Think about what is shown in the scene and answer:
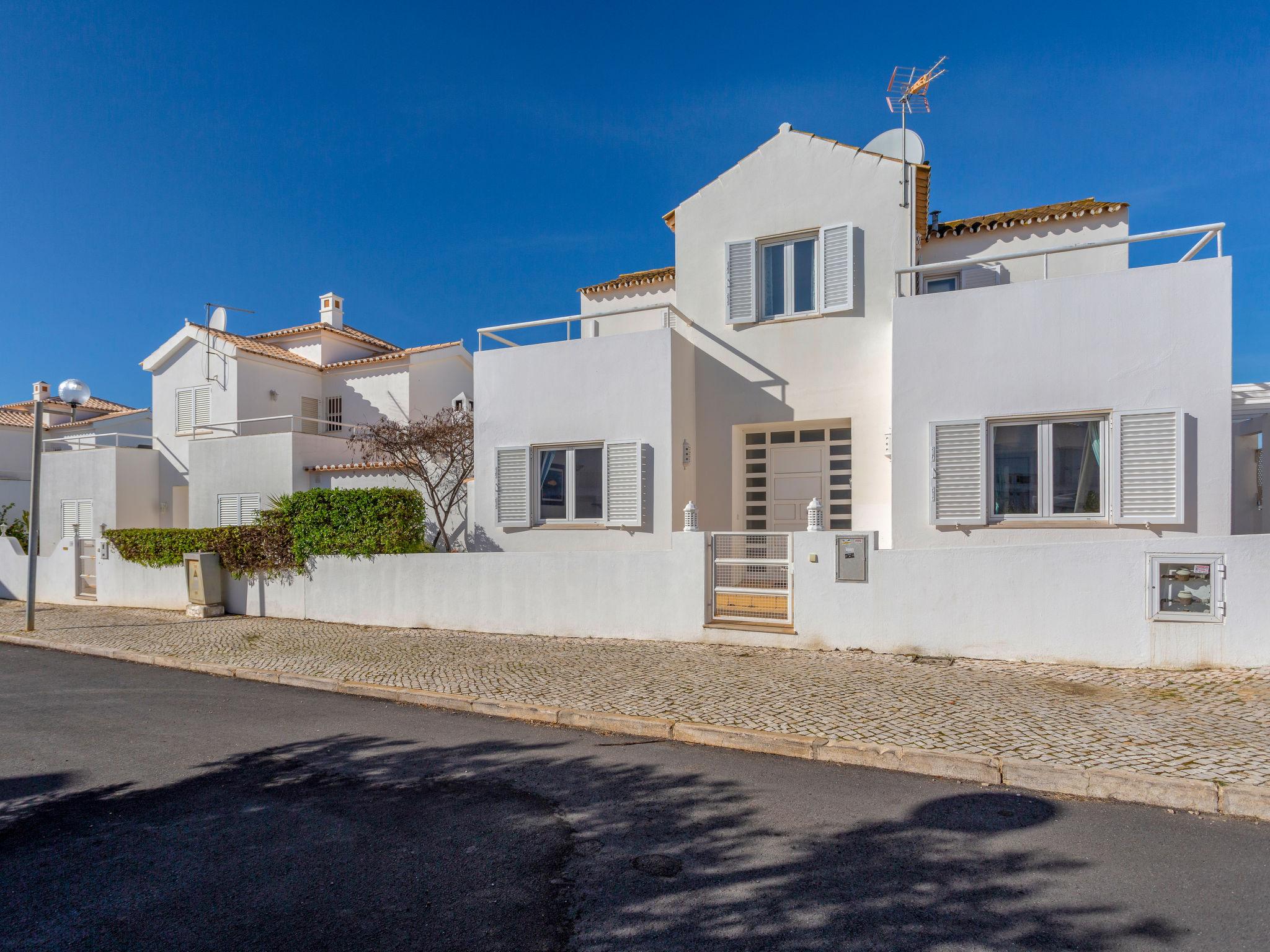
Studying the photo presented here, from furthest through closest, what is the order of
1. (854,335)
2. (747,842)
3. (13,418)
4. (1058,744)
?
(13,418)
(854,335)
(1058,744)
(747,842)

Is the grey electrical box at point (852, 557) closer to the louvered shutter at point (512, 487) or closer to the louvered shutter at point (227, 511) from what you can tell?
the louvered shutter at point (512, 487)

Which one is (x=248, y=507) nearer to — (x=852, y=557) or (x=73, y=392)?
(x=73, y=392)

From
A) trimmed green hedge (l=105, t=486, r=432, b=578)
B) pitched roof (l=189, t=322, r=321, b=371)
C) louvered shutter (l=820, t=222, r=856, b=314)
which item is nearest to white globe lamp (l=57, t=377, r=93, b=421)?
trimmed green hedge (l=105, t=486, r=432, b=578)

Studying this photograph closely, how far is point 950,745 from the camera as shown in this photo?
559 centimetres

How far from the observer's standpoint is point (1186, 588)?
7883 mm

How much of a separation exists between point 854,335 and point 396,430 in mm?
8715

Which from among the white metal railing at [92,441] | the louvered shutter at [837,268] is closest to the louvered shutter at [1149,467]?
the louvered shutter at [837,268]

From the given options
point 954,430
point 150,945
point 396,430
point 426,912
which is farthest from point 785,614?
point 396,430

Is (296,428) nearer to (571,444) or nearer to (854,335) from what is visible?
(571,444)

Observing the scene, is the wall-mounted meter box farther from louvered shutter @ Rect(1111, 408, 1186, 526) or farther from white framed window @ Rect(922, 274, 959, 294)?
white framed window @ Rect(922, 274, 959, 294)

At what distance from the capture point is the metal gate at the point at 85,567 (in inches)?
660

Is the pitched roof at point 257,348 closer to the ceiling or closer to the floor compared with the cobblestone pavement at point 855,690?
closer to the ceiling

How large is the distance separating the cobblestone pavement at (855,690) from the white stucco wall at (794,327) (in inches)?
142

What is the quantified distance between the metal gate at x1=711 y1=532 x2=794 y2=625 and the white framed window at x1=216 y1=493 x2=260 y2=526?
11.7 meters
